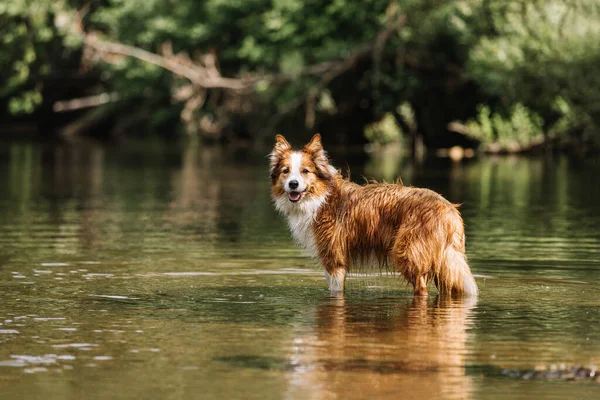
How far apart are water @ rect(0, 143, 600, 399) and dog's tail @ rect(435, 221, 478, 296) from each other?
0.22 metres

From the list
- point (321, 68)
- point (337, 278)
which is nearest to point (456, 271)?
point (337, 278)

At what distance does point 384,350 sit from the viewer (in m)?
9.71

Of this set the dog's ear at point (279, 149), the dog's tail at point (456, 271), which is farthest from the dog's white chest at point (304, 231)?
the dog's tail at point (456, 271)

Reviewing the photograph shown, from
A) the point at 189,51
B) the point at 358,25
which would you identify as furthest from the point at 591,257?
the point at 189,51

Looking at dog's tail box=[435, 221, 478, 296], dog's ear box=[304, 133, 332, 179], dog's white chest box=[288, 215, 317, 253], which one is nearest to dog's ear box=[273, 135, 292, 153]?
dog's ear box=[304, 133, 332, 179]

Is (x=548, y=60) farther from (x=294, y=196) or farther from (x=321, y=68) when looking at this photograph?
(x=294, y=196)

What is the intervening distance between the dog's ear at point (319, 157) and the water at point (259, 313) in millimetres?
1162

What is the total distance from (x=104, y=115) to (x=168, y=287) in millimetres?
53694

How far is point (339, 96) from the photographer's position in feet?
171

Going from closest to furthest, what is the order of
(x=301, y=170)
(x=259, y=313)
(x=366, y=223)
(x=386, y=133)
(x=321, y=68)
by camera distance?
(x=259, y=313), (x=366, y=223), (x=301, y=170), (x=321, y=68), (x=386, y=133)

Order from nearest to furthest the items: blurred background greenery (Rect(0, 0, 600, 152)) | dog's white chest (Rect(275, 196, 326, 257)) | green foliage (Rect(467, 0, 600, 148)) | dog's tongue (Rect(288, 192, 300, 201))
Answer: dog's tongue (Rect(288, 192, 300, 201)) → dog's white chest (Rect(275, 196, 326, 257)) → green foliage (Rect(467, 0, 600, 148)) → blurred background greenery (Rect(0, 0, 600, 152))

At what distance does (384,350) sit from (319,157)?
3320 mm

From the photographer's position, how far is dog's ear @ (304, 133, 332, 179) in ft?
41.2

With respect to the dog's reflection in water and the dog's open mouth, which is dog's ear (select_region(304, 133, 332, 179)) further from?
the dog's reflection in water
